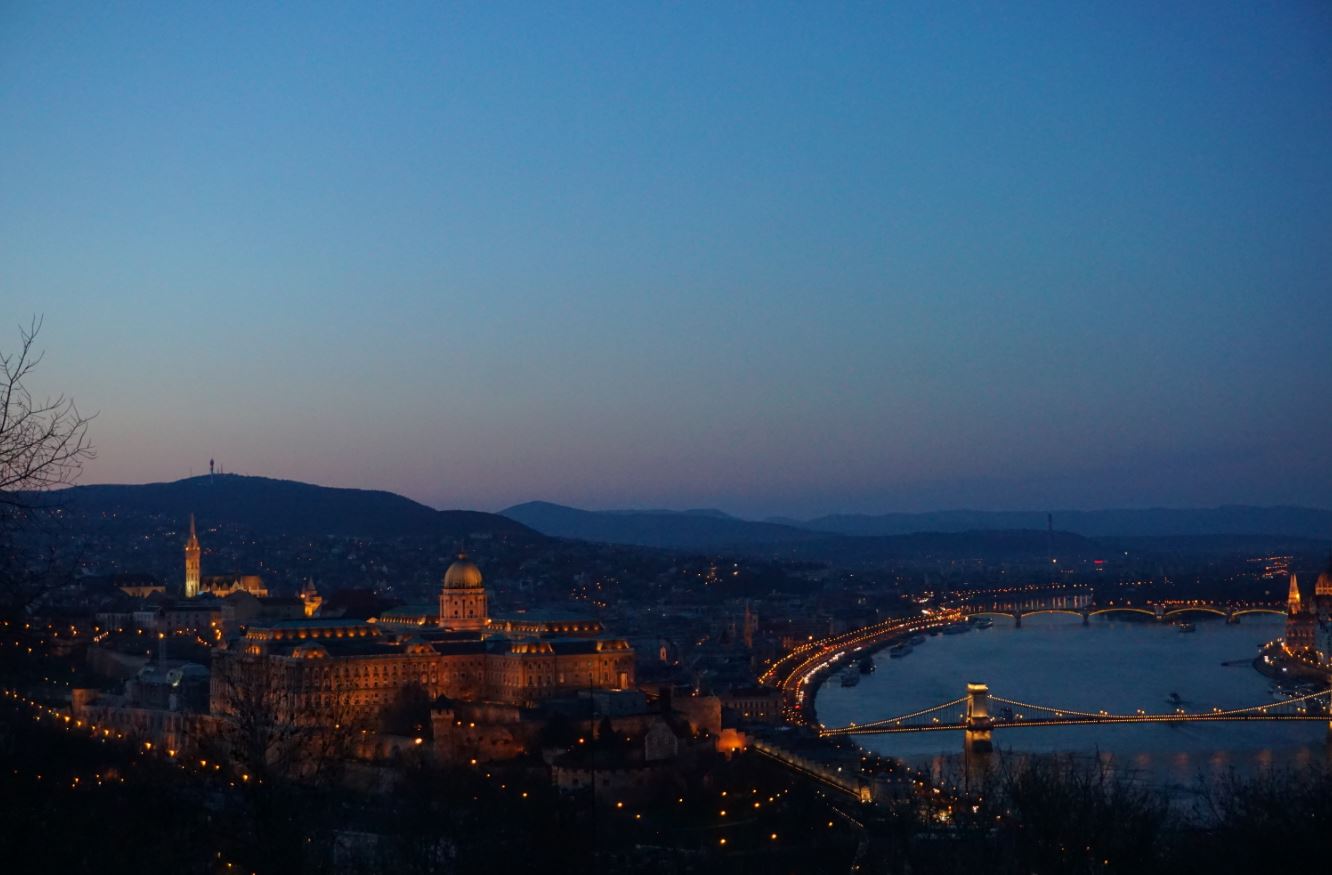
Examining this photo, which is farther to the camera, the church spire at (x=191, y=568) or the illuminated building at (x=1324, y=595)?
the illuminated building at (x=1324, y=595)

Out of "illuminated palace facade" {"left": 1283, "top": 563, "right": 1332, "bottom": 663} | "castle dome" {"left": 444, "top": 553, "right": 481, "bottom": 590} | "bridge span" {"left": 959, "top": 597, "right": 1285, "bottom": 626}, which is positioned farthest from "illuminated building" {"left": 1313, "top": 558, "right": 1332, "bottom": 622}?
"castle dome" {"left": 444, "top": 553, "right": 481, "bottom": 590}

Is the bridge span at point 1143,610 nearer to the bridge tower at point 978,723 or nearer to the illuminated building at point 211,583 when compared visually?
the illuminated building at point 211,583

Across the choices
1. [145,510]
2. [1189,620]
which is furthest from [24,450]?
[145,510]

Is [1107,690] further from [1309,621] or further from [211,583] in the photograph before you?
[211,583]

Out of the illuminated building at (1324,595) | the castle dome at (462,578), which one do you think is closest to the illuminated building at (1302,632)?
the illuminated building at (1324,595)

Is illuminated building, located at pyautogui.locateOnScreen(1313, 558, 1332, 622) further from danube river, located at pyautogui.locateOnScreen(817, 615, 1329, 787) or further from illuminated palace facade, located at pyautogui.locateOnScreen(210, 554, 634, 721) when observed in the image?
illuminated palace facade, located at pyautogui.locateOnScreen(210, 554, 634, 721)

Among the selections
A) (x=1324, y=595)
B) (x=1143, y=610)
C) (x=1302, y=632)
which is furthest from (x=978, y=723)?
(x=1143, y=610)
